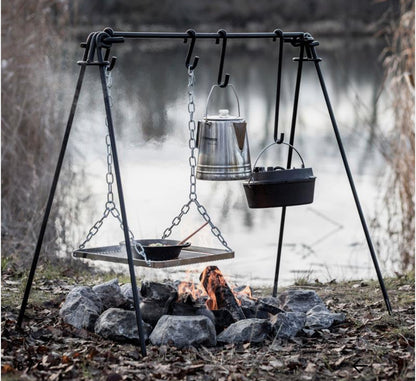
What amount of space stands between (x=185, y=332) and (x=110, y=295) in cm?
73

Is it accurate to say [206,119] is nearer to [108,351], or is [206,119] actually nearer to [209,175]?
[209,175]

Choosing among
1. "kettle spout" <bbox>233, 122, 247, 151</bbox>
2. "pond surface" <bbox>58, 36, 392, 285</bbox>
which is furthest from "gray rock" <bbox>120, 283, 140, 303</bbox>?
"kettle spout" <bbox>233, 122, 247, 151</bbox>

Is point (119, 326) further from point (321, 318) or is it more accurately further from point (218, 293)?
point (321, 318)

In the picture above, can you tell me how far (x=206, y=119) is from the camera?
4426 millimetres

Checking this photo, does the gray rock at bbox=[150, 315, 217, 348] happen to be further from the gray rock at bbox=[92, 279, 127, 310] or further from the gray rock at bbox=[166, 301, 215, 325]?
the gray rock at bbox=[92, 279, 127, 310]

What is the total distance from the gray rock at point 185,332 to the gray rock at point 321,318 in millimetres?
640

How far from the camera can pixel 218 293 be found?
471 cm

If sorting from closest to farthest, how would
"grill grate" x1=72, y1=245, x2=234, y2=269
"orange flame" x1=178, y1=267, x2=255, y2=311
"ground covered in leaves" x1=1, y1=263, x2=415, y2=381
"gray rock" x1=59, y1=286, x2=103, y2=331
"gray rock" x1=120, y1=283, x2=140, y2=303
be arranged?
"ground covered in leaves" x1=1, y1=263, x2=415, y2=381
"grill grate" x1=72, y1=245, x2=234, y2=269
"gray rock" x1=59, y1=286, x2=103, y2=331
"orange flame" x1=178, y1=267, x2=255, y2=311
"gray rock" x1=120, y1=283, x2=140, y2=303

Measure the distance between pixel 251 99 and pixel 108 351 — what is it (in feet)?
38.0

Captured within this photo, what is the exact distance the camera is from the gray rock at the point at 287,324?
4410 millimetres

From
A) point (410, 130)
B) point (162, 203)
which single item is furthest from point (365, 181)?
point (410, 130)

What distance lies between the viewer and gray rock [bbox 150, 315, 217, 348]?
4.23 m

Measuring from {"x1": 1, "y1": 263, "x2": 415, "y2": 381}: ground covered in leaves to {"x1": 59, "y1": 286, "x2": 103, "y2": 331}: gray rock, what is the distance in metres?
0.07

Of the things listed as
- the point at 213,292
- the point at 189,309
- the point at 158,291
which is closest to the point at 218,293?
the point at 213,292
